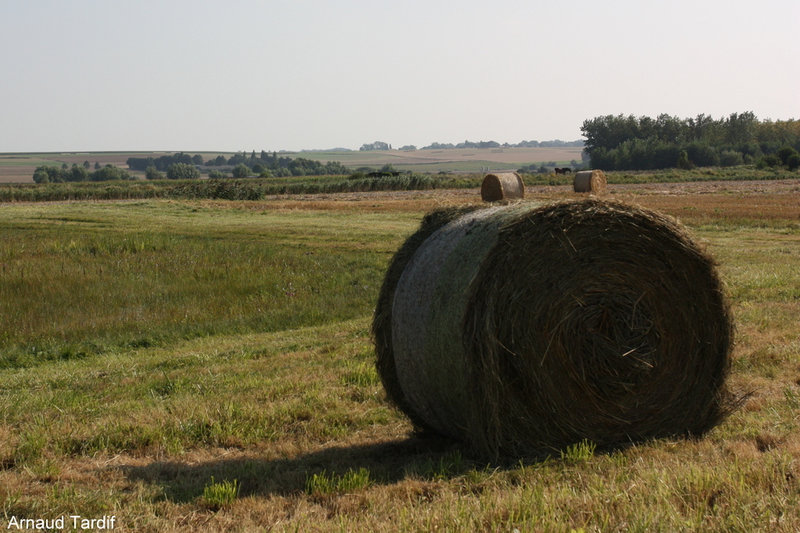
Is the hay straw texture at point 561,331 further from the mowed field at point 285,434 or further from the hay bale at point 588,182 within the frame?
the hay bale at point 588,182

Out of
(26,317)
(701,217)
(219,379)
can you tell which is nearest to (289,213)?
(701,217)

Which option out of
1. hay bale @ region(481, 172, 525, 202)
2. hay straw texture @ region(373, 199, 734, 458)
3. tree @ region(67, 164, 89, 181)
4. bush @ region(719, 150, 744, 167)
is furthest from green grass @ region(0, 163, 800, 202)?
tree @ region(67, 164, 89, 181)

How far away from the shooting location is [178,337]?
12930 millimetres

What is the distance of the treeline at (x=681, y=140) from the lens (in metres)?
109

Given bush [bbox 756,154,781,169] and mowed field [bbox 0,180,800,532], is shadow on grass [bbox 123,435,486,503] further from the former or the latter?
bush [bbox 756,154,781,169]

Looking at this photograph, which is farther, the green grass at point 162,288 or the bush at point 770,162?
the bush at point 770,162

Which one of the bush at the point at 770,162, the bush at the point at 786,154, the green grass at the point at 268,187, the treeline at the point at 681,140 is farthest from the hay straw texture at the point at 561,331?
the treeline at the point at 681,140

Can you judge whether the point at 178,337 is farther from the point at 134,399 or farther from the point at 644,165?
the point at 644,165

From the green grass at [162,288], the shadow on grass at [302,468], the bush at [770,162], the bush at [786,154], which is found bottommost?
the green grass at [162,288]

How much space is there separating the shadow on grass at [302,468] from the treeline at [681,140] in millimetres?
108109

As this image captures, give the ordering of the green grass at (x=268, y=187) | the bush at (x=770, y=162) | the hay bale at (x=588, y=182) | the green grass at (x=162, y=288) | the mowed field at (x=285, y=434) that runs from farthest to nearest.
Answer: the bush at (x=770, y=162)
the green grass at (x=268, y=187)
the hay bale at (x=588, y=182)
the green grass at (x=162, y=288)
the mowed field at (x=285, y=434)

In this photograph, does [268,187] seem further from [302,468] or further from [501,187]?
[302,468]

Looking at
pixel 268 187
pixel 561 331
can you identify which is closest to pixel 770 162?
pixel 268 187

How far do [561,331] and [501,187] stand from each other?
29545 millimetres
